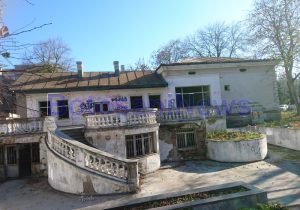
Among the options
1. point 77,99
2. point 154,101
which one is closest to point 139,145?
point 154,101

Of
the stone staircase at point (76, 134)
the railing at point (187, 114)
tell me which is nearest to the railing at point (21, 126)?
the stone staircase at point (76, 134)

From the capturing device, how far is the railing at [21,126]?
1330 centimetres

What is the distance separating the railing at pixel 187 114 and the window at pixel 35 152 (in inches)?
297

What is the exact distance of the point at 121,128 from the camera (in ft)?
44.0

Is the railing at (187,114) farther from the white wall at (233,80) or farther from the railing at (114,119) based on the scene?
the white wall at (233,80)

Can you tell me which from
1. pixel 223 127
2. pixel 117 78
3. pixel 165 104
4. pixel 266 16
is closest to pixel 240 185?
pixel 223 127

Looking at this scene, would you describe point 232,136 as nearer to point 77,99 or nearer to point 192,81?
point 192,81

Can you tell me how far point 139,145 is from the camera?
46.7 feet

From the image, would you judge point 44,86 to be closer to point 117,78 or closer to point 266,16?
point 117,78

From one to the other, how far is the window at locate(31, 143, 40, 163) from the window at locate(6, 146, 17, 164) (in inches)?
38.0

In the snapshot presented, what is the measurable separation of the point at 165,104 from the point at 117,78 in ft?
15.6

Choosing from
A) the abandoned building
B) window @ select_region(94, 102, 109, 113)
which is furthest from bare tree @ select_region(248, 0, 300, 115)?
window @ select_region(94, 102, 109, 113)

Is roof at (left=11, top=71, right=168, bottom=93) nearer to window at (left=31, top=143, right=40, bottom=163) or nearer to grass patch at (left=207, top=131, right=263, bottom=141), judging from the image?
window at (left=31, top=143, right=40, bottom=163)

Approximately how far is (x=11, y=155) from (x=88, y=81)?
8383 millimetres
